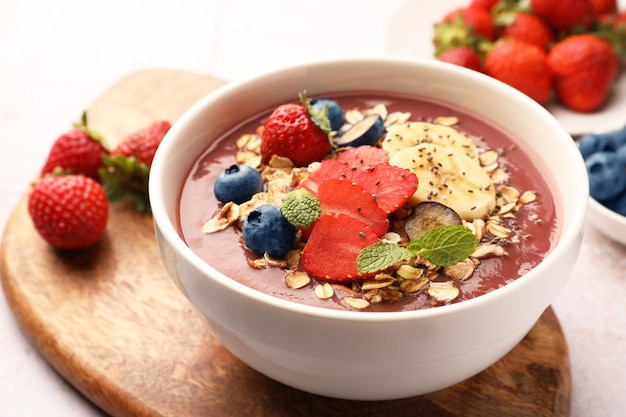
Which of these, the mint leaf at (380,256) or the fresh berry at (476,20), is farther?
the fresh berry at (476,20)

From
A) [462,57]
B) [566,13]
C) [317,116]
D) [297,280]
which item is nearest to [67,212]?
[317,116]

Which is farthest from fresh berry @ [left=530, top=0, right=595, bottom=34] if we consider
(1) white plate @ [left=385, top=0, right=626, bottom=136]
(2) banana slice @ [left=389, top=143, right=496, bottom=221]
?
(2) banana slice @ [left=389, top=143, right=496, bottom=221]

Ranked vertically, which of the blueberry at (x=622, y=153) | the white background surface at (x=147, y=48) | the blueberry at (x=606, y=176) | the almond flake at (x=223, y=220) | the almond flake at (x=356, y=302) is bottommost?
the white background surface at (x=147, y=48)

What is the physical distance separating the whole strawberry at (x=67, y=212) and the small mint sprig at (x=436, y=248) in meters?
0.90

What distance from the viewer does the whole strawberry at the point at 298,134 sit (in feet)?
5.97

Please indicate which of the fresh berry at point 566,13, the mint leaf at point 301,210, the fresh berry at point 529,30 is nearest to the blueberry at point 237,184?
the mint leaf at point 301,210

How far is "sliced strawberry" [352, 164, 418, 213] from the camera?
1646mm

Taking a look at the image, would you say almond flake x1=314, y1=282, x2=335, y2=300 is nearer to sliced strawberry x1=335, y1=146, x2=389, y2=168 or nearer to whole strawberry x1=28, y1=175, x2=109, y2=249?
sliced strawberry x1=335, y1=146, x2=389, y2=168

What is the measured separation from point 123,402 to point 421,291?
0.70 meters

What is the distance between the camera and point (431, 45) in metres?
3.07

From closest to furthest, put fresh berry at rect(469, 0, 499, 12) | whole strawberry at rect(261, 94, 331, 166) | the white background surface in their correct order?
whole strawberry at rect(261, 94, 331, 166) < the white background surface < fresh berry at rect(469, 0, 499, 12)

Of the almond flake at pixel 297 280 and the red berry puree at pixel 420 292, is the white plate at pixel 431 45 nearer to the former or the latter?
the red berry puree at pixel 420 292

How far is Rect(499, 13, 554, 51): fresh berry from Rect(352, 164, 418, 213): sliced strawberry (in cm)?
148

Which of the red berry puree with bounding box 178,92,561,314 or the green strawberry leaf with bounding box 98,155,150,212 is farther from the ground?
the red berry puree with bounding box 178,92,561,314
